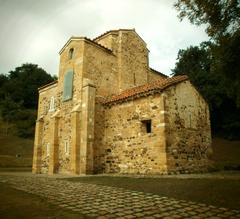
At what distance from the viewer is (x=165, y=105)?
551 inches

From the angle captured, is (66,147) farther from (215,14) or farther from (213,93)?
(213,93)

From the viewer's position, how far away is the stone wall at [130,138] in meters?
13.8

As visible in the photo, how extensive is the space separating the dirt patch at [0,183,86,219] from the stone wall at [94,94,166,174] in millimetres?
8081

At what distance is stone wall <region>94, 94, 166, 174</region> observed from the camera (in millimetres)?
13773

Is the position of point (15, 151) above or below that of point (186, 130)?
below

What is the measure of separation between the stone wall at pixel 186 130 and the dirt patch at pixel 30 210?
8330mm

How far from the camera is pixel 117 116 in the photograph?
16.8 m

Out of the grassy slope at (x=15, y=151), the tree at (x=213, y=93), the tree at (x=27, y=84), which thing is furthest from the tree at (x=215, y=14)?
the tree at (x=27, y=84)

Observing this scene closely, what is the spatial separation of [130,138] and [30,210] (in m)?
10.2

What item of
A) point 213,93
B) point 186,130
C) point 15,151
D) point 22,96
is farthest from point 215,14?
point 22,96

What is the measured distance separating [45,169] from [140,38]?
1471cm

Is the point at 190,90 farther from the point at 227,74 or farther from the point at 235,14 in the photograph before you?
the point at 235,14

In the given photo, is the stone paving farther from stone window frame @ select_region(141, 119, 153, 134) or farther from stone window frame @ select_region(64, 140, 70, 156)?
stone window frame @ select_region(64, 140, 70, 156)

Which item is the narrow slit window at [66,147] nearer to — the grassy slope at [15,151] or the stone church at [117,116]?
the stone church at [117,116]
